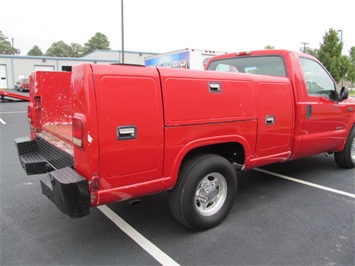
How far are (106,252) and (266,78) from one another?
2648 mm

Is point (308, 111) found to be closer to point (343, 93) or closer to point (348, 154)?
point (343, 93)

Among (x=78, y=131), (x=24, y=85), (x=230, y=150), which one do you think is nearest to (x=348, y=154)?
(x=230, y=150)

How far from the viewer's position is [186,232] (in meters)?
3.31

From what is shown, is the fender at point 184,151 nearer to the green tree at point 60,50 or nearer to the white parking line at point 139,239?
the white parking line at point 139,239

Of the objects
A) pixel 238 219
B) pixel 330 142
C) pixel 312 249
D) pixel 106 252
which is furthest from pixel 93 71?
pixel 330 142

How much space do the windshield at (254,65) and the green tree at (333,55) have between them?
989 inches

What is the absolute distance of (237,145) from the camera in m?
3.58

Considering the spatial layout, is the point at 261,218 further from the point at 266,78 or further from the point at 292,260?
the point at 266,78

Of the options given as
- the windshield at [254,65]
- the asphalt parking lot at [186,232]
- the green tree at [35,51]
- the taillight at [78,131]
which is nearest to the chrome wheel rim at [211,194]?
the asphalt parking lot at [186,232]

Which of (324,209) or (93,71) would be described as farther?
(324,209)

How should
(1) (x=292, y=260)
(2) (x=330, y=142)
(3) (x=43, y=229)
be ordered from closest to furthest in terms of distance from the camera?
(1) (x=292, y=260) < (3) (x=43, y=229) < (2) (x=330, y=142)

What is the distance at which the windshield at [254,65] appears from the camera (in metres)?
4.26

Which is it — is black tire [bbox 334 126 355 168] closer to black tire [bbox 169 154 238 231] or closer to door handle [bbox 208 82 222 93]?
black tire [bbox 169 154 238 231]

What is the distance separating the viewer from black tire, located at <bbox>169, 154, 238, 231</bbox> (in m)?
3.03
